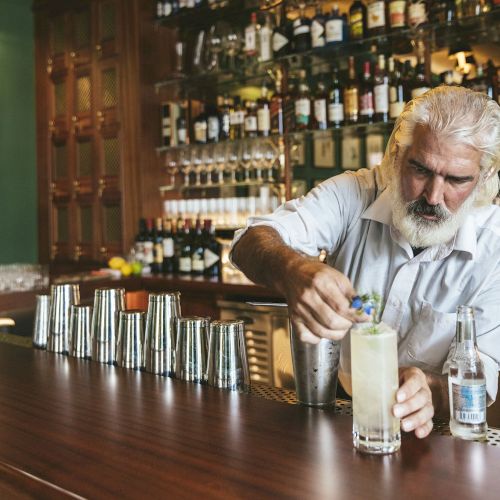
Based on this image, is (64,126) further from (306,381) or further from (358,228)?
(306,381)

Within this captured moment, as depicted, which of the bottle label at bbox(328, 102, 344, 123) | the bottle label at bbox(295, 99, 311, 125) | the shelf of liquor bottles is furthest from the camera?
the bottle label at bbox(295, 99, 311, 125)

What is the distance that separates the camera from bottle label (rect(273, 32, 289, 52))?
4070 mm

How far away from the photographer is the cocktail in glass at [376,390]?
1.02 meters

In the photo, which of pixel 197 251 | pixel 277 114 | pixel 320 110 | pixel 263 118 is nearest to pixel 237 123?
pixel 263 118

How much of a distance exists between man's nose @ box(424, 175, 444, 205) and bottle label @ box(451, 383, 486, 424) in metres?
0.56

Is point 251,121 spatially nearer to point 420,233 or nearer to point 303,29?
point 303,29

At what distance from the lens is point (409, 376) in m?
1.13

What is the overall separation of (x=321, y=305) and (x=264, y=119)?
10.4 ft

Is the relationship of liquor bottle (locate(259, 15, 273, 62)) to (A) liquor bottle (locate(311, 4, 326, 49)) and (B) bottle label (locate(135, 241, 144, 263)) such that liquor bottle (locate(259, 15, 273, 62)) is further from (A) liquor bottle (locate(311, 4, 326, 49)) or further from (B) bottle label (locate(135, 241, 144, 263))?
(B) bottle label (locate(135, 241, 144, 263))

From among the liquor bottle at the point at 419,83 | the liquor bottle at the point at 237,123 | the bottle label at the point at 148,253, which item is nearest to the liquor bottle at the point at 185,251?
the bottle label at the point at 148,253

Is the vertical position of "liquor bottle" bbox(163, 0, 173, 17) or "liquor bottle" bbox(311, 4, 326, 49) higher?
"liquor bottle" bbox(163, 0, 173, 17)

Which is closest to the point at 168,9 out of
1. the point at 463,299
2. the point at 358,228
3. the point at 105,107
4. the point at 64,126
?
the point at 105,107

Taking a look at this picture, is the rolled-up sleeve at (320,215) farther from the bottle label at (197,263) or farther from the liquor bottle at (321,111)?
the bottle label at (197,263)

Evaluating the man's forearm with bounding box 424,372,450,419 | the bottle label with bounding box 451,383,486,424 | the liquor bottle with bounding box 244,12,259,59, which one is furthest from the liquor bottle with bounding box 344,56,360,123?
the bottle label with bounding box 451,383,486,424
